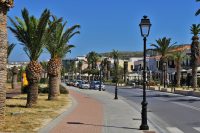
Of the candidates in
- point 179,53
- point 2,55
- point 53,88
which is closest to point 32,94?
point 53,88

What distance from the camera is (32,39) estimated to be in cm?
2889

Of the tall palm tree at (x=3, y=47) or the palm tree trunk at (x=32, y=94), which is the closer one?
the tall palm tree at (x=3, y=47)

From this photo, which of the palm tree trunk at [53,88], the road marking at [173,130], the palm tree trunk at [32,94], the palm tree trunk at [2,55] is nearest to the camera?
the palm tree trunk at [2,55]

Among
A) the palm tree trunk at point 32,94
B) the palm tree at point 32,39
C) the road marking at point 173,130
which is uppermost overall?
the palm tree at point 32,39

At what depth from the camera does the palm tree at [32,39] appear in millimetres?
28766

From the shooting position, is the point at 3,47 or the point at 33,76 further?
the point at 33,76

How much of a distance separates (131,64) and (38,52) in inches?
6287

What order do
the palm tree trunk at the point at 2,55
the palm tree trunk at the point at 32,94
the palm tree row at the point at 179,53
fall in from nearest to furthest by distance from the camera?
the palm tree trunk at the point at 2,55, the palm tree trunk at the point at 32,94, the palm tree row at the point at 179,53

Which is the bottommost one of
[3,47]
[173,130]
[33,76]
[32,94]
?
[173,130]

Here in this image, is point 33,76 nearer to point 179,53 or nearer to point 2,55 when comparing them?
point 2,55

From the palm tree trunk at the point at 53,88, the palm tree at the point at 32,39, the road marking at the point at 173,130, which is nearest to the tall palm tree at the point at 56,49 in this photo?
the palm tree trunk at the point at 53,88

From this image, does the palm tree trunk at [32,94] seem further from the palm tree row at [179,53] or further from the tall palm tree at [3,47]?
the palm tree row at [179,53]

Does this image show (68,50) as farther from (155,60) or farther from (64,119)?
(155,60)

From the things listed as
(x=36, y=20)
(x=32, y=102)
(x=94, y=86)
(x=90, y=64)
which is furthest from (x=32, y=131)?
(x=90, y=64)
